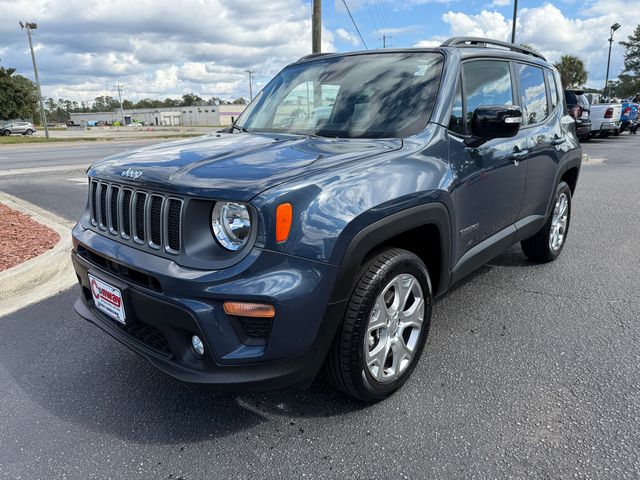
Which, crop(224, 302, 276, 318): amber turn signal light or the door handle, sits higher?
the door handle

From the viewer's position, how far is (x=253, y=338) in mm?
2105

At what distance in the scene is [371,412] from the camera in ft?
8.53

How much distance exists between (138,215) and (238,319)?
2.67ft

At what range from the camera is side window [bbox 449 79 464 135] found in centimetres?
302

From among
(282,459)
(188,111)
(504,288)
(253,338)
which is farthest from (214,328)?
(188,111)

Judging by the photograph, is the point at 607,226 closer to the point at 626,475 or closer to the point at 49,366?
the point at 626,475

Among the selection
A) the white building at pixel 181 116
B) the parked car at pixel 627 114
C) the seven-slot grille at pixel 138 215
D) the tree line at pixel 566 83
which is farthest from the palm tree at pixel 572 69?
the seven-slot grille at pixel 138 215

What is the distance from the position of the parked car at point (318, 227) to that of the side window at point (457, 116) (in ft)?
0.05

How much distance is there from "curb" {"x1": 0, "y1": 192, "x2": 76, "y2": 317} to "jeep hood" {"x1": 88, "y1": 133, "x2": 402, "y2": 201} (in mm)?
1968

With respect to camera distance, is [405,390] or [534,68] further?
[534,68]

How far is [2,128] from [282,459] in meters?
60.3

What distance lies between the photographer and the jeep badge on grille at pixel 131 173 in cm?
244

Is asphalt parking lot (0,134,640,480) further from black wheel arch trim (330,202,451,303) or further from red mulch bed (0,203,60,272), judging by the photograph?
red mulch bed (0,203,60,272)

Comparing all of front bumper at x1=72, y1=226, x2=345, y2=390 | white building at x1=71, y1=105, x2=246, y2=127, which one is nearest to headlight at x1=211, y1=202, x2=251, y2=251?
front bumper at x1=72, y1=226, x2=345, y2=390
